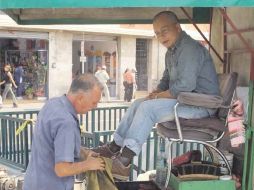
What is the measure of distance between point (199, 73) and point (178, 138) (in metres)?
0.69

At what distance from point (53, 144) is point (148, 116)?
97 cm

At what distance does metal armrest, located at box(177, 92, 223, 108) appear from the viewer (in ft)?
12.4

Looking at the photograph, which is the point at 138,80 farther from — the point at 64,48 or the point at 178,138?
the point at 178,138

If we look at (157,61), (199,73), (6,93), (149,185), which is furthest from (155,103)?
(157,61)

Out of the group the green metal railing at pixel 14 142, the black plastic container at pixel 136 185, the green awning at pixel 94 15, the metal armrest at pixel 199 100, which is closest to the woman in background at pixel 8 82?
the green metal railing at pixel 14 142

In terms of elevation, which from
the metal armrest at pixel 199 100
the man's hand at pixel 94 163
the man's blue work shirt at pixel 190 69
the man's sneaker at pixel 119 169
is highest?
the man's blue work shirt at pixel 190 69

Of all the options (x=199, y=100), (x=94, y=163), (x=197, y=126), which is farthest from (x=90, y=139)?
(x=94, y=163)

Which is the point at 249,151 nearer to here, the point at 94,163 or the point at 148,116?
the point at 148,116

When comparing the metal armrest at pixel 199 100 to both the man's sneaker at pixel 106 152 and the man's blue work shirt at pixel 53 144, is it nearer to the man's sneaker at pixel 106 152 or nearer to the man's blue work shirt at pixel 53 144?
the man's sneaker at pixel 106 152

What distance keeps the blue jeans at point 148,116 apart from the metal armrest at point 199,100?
0.12m

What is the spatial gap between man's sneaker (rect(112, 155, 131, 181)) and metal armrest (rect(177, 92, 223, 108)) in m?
0.72

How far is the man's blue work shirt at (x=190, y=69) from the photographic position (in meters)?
3.99

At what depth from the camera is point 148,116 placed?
3.85m

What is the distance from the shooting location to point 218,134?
3.97 metres
